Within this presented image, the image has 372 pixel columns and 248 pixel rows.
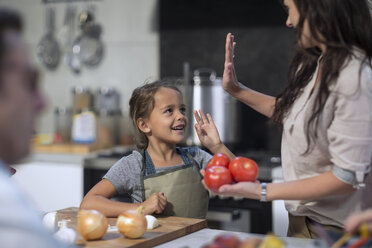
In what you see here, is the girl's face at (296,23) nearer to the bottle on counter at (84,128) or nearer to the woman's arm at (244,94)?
the woman's arm at (244,94)

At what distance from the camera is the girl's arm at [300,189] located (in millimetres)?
1367

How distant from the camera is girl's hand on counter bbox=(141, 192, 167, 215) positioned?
1.66 meters

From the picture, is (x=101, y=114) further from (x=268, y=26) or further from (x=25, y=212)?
(x=25, y=212)

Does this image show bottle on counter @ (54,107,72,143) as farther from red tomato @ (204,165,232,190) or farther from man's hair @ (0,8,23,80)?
man's hair @ (0,8,23,80)

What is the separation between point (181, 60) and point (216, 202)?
3.61 feet

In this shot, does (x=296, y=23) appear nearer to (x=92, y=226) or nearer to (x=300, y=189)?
(x=300, y=189)

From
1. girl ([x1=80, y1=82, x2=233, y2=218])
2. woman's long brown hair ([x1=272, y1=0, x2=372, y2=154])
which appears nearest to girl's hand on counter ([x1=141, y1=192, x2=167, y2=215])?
girl ([x1=80, y1=82, x2=233, y2=218])

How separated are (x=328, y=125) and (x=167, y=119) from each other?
62 cm

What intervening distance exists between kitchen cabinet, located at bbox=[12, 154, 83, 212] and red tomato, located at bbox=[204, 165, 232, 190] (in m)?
1.82

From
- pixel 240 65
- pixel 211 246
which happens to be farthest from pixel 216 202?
pixel 211 246

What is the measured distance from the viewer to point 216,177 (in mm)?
1454

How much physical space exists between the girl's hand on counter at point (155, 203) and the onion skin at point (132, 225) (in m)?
0.26

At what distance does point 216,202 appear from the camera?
9.00 ft

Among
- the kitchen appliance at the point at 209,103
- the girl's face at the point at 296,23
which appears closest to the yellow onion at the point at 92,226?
the girl's face at the point at 296,23
